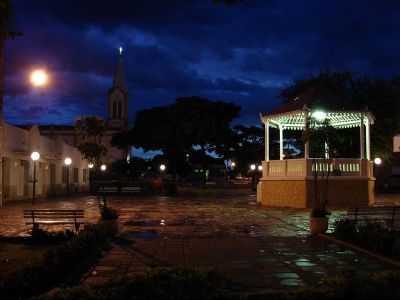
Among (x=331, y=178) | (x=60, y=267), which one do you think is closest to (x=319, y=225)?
(x=60, y=267)

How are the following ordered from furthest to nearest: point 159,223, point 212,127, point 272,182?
1. point 212,127
2. point 272,182
3. point 159,223

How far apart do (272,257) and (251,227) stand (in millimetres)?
6312

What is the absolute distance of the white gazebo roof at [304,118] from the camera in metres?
26.4

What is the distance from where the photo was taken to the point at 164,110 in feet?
190

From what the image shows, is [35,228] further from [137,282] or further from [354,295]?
[354,295]

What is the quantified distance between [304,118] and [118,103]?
92871 millimetres

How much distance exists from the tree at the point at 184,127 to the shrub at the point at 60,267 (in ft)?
139

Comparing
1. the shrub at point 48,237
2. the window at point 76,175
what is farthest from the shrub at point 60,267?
the window at point 76,175

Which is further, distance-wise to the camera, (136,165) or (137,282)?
(136,165)

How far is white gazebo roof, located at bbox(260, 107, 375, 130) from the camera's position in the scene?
26375mm

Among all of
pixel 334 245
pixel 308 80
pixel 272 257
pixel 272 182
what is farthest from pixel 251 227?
pixel 308 80

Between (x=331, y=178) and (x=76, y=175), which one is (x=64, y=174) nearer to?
(x=76, y=175)

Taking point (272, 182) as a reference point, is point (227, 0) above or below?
above

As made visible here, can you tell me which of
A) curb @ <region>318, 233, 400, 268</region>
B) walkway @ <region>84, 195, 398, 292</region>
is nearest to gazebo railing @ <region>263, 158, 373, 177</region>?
walkway @ <region>84, 195, 398, 292</region>
